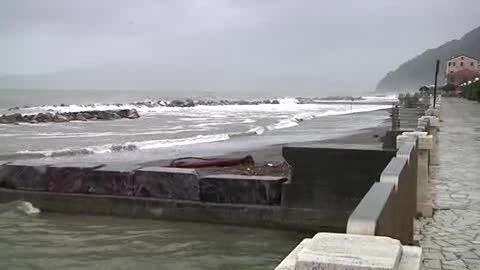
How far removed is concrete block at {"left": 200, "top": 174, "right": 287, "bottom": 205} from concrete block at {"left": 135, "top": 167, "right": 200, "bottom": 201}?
187 mm

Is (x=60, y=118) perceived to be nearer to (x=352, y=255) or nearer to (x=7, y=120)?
(x=7, y=120)

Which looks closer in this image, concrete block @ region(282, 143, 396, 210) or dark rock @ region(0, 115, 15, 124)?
concrete block @ region(282, 143, 396, 210)

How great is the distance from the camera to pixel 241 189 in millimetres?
10727

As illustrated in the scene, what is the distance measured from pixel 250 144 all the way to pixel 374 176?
50.3 ft

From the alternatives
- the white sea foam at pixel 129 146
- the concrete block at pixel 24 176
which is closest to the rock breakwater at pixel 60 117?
the white sea foam at pixel 129 146

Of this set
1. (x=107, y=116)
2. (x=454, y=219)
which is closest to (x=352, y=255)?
(x=454, y=219)

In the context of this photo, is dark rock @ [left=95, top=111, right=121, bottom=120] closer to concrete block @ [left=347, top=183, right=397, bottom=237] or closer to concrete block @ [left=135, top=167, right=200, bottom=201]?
concrete block @ [left=135, top=167, right=200, bottom=201]

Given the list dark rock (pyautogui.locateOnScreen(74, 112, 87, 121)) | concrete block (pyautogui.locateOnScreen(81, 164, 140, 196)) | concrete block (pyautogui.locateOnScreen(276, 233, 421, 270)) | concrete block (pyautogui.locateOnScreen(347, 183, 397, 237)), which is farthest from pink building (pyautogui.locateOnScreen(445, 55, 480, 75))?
concrete block (pyautogui.locateOnScreen(276, 233, 421, 270))

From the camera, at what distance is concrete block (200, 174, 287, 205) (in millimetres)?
10529

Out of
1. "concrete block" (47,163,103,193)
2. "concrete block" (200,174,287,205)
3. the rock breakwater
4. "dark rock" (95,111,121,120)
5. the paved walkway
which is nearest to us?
the paved walkway

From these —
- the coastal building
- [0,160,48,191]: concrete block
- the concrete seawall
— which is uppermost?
the coastal building

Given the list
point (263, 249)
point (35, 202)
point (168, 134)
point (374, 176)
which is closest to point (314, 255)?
point (263, 249)

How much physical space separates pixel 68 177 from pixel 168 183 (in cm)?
212

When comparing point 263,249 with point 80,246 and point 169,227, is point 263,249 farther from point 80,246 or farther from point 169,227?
point 80,246
